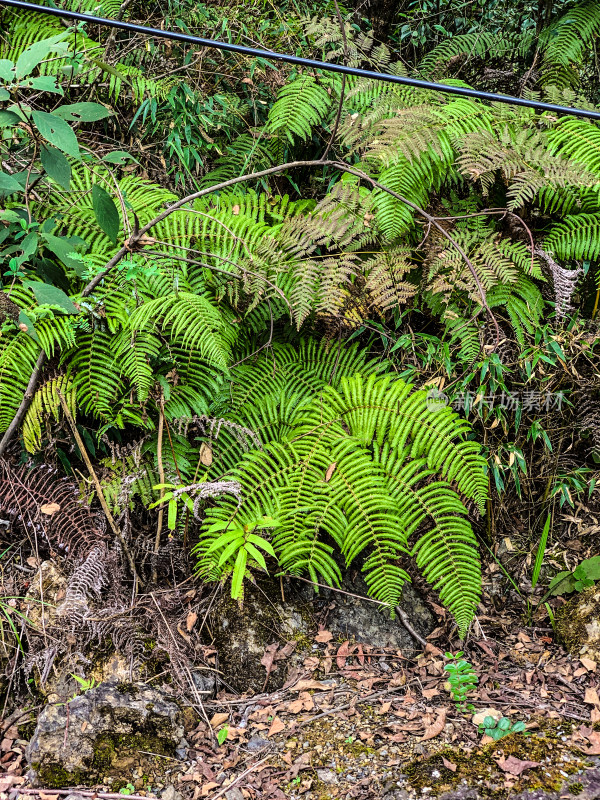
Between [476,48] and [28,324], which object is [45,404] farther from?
[476,48]

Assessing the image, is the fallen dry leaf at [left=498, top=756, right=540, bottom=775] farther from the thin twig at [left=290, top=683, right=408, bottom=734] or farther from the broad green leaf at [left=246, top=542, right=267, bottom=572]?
the broad green leaf at [left=246, top=542, right=267, bottom=572]

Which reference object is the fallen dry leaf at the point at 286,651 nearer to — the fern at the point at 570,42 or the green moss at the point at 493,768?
the green moss at the point at 493,768

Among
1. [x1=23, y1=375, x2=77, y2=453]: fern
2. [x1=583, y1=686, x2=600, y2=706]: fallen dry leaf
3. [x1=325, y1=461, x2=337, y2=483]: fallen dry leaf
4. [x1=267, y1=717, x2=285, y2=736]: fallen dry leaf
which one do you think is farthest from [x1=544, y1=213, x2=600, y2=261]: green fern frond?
[x1=267, y1=717, x2=285, y2=736]: fallen dry leaf

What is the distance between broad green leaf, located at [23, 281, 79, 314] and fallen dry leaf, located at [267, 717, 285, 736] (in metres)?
2.13

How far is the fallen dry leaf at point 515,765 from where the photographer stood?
2316mm

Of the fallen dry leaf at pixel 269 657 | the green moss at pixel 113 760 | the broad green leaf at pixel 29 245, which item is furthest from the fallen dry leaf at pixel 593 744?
the broad green leaf at pixel 29 245

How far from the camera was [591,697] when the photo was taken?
2.73 m

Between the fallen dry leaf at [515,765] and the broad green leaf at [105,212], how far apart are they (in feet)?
8.91

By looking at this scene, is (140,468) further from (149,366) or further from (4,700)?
(4,700)

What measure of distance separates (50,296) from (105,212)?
50 centimetres

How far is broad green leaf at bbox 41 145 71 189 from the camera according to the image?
2.49m

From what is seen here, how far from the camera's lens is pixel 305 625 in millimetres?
3109

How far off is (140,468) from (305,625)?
1.21 m

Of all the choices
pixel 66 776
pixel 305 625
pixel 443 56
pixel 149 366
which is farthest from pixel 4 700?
pixel 443 56
